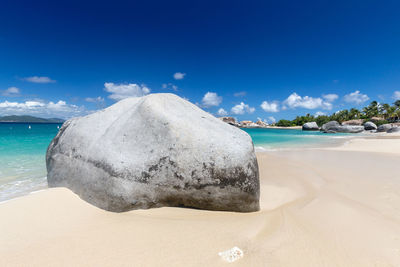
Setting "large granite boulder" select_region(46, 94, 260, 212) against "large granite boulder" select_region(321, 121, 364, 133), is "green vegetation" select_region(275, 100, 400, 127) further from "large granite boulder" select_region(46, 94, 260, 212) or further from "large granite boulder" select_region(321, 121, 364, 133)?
"large granite boulder" select_region(46, 94, 260, 212)

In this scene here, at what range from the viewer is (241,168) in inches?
109

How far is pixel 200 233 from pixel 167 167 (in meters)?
1.06

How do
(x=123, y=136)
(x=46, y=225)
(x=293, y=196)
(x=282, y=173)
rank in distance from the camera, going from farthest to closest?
(x=282, y=173), (x=293, y=196), (x=123, y=136), (x=46, y=225)

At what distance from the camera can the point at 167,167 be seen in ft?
9.21

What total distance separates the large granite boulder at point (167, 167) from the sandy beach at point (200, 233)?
181mm

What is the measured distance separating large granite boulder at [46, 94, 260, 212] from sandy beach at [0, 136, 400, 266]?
0.18 m

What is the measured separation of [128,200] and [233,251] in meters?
1.71

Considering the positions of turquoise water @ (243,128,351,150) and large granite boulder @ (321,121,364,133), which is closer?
turquoise water @ (243,128,351,150)

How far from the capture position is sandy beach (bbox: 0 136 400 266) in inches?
72.0

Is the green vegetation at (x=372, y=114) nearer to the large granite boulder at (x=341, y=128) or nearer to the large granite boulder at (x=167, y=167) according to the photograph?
the large granite boulder at (x=341, y=128)

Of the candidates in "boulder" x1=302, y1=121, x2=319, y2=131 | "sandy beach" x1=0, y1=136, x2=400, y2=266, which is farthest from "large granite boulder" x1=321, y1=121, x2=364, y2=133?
"sandy beach" x1=0, y1=136, x2=400, y2=266

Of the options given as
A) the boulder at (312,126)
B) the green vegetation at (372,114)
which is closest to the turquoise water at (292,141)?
the boulder at (312,126)

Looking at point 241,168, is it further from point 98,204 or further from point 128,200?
point 98,204

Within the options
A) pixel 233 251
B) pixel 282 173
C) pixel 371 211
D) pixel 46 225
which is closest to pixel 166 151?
pixel 233 251
